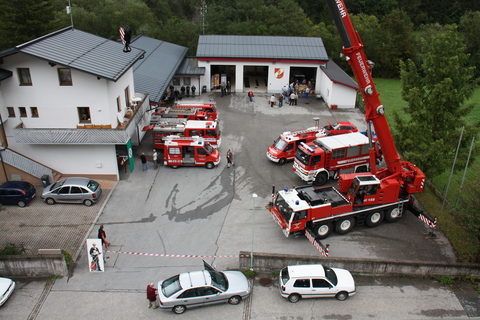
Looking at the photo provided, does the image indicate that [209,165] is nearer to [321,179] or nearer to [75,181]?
[321,179]

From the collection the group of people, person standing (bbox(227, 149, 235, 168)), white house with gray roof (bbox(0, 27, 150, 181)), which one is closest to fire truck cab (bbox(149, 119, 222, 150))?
person standing (bbox(227, 149, 235, 168))

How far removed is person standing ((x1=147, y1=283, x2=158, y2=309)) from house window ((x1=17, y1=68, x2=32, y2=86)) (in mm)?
15466

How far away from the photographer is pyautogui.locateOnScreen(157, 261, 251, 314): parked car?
1623cm

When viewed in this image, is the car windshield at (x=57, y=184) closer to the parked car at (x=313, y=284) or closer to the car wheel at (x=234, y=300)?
the car wheel at (x=234, y=300)

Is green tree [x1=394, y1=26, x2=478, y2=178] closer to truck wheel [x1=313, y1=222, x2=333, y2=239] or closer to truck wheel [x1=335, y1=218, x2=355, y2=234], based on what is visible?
truck wheel [x1=335, y1=218, x2=355, y2=234]

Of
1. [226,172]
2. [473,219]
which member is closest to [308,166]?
[226,172]

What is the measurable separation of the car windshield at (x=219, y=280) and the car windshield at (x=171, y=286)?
4.57ft

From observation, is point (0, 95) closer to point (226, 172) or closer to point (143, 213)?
point (143, 213)

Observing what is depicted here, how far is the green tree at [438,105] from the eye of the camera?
22.8 metres

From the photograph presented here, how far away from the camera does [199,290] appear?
1638cm

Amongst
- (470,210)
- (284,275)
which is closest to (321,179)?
(470,210)

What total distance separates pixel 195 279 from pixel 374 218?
10377mm

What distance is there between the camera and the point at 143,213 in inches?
920

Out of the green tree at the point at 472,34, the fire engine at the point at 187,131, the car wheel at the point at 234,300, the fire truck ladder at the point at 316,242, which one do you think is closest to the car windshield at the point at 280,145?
the fire engine at the point at 187,131
